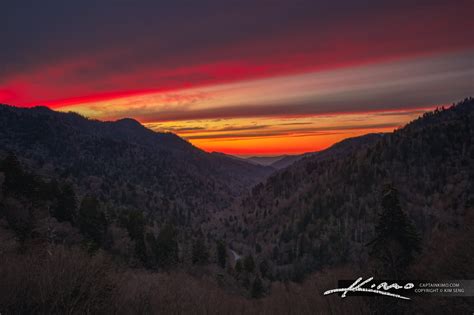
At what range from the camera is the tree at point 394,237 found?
24781 millimetres

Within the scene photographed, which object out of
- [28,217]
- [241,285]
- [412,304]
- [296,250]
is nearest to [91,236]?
[28,217]

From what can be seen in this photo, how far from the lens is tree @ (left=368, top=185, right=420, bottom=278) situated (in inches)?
976

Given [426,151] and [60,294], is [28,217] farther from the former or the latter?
[426,151]

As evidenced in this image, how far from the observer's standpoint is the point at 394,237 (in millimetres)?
26047

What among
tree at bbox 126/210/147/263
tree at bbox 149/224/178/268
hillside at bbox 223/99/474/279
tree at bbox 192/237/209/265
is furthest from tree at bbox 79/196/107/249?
hillside at bbox 223/99/474/279

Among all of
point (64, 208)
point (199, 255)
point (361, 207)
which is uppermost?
point (64, 208)

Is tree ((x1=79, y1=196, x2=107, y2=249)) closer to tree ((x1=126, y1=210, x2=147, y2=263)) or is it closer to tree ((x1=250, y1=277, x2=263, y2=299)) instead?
tree ((x1=126, y1=210, x2=147, y2=263))

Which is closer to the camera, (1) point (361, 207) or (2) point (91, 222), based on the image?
(2) point (91, 222)

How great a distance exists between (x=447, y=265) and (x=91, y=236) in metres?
56.0

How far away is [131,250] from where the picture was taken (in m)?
63.8
